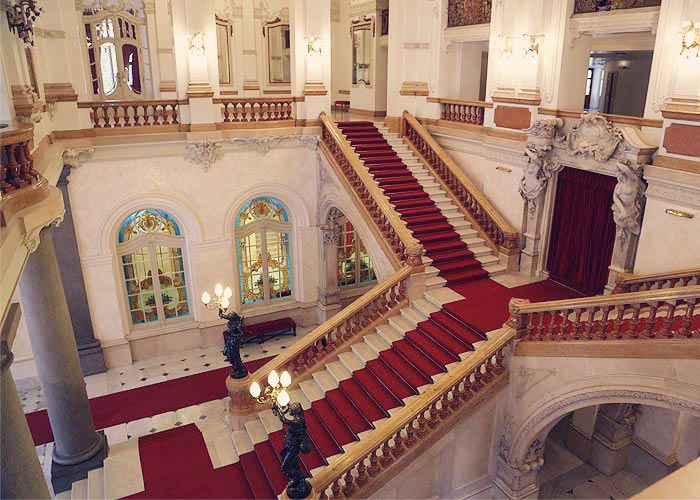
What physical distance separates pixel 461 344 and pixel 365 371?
62.5 inches

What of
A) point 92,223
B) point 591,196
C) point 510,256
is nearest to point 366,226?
point 510,256

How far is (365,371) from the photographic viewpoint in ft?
27.9

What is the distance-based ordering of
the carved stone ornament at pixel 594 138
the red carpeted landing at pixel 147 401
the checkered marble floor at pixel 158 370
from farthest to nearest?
the checkered marble floor at pixel 158 370 < the red carpeted landing at pixel 147 401 < the carved stone ornament at pixel 594 138

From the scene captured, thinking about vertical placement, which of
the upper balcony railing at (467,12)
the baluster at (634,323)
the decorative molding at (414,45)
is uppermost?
the upper balcony railing at (467,12)

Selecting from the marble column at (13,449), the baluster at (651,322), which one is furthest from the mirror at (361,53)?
the marble column at (13,449)

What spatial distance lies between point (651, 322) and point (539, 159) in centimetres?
406

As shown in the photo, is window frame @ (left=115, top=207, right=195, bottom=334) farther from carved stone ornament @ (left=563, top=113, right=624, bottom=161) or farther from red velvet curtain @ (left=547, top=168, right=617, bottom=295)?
carved stone ornament @ (left=563, top=113, right=624, bottom=161)

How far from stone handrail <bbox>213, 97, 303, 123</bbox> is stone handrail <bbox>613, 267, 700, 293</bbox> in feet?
25.4

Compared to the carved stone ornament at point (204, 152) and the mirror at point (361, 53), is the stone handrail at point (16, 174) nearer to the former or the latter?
the carved stone ornament at point (204, 152)

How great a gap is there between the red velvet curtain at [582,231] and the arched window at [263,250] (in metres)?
6.26

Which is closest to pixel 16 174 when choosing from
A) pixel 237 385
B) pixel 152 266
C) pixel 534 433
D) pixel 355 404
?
pixel 237 385

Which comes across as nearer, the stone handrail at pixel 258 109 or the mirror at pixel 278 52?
the stone handrail at pixel 258 109

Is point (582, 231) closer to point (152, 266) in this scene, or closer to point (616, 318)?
point (616, 318)

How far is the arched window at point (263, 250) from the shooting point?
492 inches
